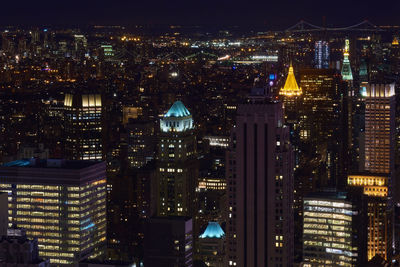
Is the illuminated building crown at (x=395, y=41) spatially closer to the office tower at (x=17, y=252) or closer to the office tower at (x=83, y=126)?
the office tower at (x=83, y=126)

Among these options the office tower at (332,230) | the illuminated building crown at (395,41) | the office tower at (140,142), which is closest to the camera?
the office tower at (332,230)

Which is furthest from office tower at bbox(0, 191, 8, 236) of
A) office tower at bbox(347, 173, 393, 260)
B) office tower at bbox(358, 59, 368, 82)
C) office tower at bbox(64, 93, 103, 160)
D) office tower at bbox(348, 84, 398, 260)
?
office tower at bbox(358, 59, 368, 82)

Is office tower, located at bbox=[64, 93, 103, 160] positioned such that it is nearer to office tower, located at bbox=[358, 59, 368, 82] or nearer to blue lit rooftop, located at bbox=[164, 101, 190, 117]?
blue lit rooftop, located at bbox=[164, 101, 190, 117]

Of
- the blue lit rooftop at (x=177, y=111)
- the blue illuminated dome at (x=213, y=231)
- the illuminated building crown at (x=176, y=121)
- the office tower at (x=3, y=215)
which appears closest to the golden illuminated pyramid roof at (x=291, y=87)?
the blue lit rooftop at (x=177, y=111)

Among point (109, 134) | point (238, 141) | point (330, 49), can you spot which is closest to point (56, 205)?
point (238, 141)

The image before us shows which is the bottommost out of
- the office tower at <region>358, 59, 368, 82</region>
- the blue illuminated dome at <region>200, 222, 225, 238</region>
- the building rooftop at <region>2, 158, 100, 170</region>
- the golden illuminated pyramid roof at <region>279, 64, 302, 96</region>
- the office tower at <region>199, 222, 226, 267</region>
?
the office tower at <region>199, 222, 226, 267</region>

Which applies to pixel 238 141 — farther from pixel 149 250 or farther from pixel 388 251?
pixel 388 251

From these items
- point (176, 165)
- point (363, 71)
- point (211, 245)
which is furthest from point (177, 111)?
point (363, 71)
